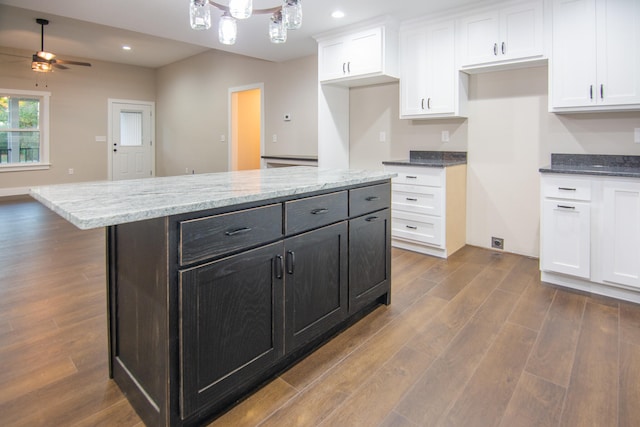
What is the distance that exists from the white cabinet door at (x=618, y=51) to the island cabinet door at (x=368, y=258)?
202 centimetres

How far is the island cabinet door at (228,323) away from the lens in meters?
1.43

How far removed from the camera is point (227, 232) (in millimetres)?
1514

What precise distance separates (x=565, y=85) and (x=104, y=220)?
11.3ft

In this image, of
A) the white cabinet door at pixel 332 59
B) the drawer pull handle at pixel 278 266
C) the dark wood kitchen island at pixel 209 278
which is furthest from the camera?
the white cabinet door at pixel 332 59

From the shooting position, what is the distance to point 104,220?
114cm

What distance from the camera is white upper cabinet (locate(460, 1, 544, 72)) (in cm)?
332

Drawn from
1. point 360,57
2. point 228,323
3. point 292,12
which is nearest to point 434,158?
point 360,57

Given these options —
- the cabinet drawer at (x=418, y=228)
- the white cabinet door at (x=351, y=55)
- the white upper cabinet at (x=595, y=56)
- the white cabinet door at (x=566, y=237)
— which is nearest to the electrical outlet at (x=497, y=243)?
the cabinet drawer at (x=418, y=228)

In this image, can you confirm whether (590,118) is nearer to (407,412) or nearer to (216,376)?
(407,412)

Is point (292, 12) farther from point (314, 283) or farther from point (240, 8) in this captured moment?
point (314, 283)

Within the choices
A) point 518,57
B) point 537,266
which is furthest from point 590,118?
point 537,266

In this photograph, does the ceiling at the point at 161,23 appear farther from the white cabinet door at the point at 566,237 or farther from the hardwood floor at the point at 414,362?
the hardwood floor at the point at 414,362

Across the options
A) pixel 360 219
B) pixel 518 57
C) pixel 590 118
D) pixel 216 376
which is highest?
pixel 518 57

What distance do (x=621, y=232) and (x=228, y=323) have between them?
2.74 metres
